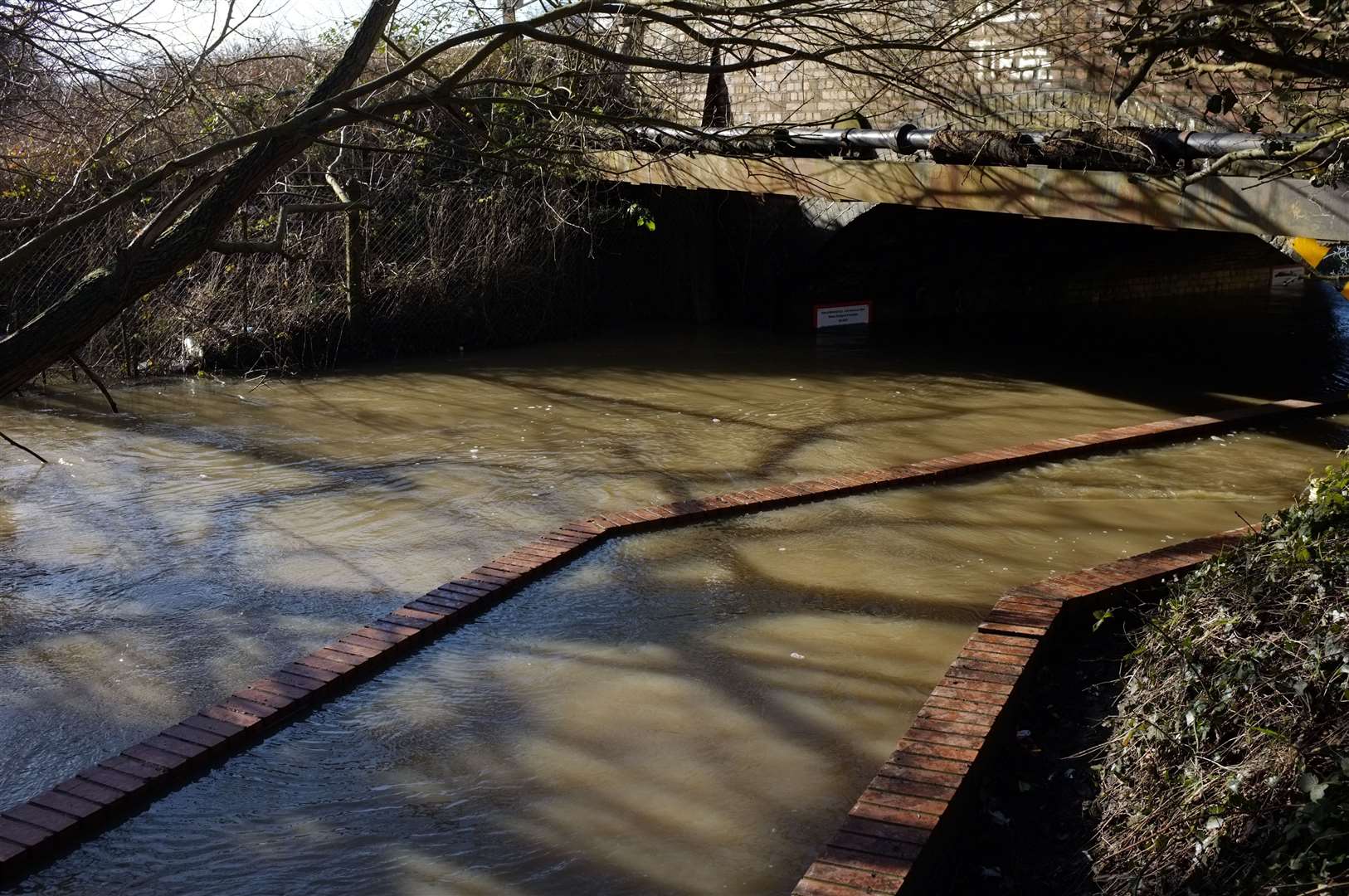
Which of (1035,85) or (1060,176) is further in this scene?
(1035,85)

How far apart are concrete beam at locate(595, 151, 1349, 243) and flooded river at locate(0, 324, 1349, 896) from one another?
188 cm

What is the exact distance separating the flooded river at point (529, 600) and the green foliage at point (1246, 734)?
102 cm

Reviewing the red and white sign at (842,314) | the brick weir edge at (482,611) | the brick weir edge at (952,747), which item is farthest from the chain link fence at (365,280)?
the brick weir edge at (952,747)

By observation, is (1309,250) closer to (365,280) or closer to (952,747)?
(952,747)

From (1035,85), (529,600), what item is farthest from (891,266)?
(529,600)

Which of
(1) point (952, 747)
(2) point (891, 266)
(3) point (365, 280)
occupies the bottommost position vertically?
(1) point (952, 747)

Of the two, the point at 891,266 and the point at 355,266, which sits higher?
the point at 891,266

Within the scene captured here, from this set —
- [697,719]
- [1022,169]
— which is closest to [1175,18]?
[697,719]

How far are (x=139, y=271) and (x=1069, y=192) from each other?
8178mm

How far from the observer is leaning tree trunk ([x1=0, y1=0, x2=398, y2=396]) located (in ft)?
12.6

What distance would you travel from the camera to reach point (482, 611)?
246 inches

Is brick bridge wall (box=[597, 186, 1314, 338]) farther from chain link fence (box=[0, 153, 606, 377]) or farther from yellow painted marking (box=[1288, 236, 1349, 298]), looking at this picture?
yellow painted marking (box=[1288, 236, 1349, 298])

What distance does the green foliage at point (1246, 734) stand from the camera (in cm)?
340

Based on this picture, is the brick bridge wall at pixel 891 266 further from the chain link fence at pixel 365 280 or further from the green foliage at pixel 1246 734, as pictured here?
the green foliage at pixel 1246 734
